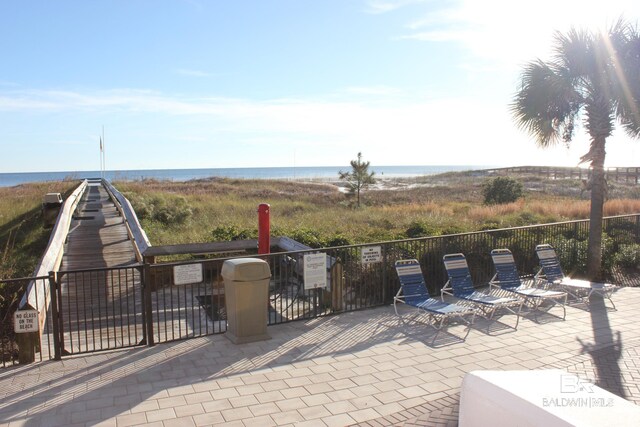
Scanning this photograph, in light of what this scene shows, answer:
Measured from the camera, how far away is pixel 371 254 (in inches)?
367

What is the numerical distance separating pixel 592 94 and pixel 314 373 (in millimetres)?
9274

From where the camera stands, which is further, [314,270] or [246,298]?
[314,270]

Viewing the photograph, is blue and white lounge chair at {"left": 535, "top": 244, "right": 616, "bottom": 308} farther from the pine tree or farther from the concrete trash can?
the pine tree

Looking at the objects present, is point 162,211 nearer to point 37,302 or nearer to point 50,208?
point 50,208

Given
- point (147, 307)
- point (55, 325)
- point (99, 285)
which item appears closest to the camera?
point (55, 325)

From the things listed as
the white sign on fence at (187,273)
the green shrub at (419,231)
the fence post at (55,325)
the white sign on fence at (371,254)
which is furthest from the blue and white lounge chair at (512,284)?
the fence post at (55,325)

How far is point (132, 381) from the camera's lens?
243 inches

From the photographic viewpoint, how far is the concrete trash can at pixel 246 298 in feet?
24.7

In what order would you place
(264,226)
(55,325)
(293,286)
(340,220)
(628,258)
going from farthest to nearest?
(340,220)
(628,258)
(293,286)
(264,226)
(55,325)

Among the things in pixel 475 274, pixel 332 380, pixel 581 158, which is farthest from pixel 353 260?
pixel 581 158

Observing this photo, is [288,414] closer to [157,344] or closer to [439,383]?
[439,383]

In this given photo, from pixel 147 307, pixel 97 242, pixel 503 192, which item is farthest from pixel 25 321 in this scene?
pixel 503 192

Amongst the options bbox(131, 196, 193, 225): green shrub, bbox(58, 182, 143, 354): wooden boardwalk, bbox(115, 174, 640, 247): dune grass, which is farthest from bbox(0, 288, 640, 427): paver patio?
bbox(131, 196, 193, 225): green shrub

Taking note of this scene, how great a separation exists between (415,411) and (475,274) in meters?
6.10
